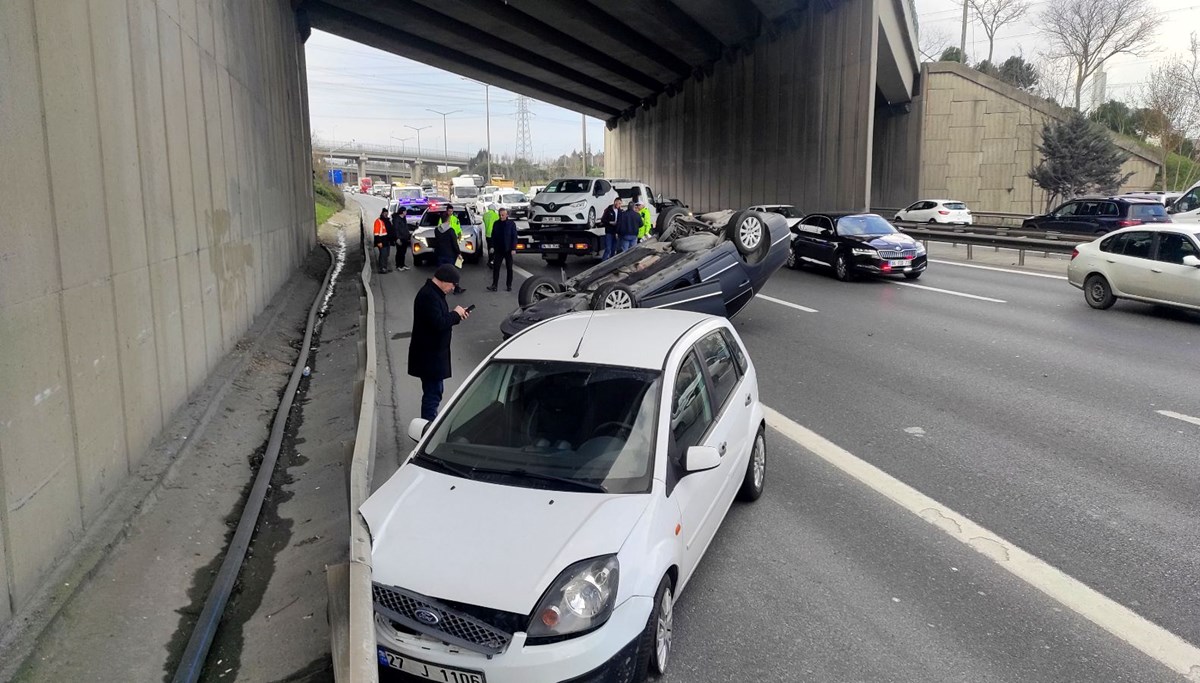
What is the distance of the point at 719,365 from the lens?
5.61 meters

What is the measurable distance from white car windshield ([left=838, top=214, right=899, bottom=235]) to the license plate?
1726 cm

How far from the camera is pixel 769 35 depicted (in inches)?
1302

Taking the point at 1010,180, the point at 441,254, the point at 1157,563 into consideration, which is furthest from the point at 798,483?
the point at 1010,180

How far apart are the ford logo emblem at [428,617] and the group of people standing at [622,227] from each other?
1534cm

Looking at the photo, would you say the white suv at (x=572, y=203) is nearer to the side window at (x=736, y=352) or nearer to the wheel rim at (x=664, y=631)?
the side window at (x=736, y=352)

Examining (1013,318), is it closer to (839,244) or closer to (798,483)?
(839,244)

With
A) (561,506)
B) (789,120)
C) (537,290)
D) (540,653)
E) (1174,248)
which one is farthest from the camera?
(789,120)

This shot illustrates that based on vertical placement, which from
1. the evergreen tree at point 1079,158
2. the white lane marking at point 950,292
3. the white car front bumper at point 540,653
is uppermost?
the evergreen tree at point 1079,158

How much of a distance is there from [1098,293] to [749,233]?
21.8 ft

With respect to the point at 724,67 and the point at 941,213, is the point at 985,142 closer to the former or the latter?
the point at 941,213

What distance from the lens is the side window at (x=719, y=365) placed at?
5344 millimetres

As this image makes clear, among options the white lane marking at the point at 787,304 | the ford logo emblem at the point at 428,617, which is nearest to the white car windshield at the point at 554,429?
the ford logo emblem at the point at 428,617

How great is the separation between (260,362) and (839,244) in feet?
43.0

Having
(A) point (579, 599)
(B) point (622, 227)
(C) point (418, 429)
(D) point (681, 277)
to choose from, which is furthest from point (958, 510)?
(B) point (622, 227)
